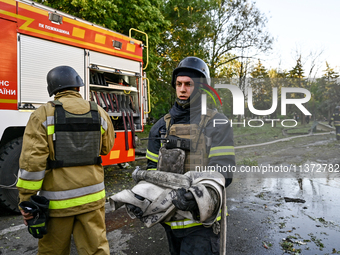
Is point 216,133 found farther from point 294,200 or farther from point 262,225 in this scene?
point 294,200

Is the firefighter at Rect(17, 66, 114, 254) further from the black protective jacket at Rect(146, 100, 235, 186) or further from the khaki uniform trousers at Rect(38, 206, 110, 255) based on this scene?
the black protective jacket at Rect(146, 100, 235, 186)

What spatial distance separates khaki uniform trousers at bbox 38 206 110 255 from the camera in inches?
87.3

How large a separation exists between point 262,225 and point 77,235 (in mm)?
2713

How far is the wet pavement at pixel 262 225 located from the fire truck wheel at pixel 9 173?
0.88ft

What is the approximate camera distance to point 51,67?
15.9 feet

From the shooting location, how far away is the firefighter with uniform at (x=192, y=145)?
1.70 metres

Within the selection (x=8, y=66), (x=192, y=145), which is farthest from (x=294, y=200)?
(x=8, y=66)

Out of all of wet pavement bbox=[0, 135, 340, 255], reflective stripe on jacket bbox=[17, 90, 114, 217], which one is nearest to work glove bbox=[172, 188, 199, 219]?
reflective stripe on jacket bbox=[17, 90, 114, 217]

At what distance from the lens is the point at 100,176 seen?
2.47 m

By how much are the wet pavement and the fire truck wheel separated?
267mm

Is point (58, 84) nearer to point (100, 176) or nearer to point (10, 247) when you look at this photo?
point (100, 176)

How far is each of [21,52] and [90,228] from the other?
3.41 metres

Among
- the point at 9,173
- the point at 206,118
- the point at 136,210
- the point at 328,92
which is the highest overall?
the point at 328,92

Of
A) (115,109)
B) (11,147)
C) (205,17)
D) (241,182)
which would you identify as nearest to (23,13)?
(11,147)
